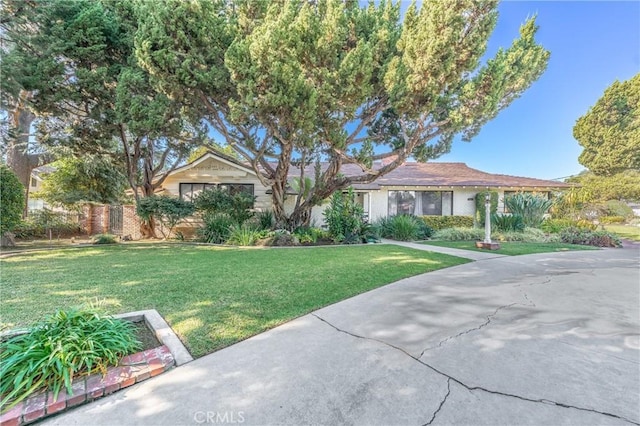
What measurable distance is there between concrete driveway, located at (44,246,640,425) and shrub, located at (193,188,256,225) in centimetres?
961

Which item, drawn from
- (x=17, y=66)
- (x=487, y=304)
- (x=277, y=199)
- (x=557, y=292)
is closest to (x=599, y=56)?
(x=557, y=292)

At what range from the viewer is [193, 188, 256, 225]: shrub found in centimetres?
1288

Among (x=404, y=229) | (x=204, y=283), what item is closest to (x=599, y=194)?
(x=404, y=229)

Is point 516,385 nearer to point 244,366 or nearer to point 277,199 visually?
point 244,366

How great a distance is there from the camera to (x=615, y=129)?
2770 centimetres

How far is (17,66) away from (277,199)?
29.3 ft

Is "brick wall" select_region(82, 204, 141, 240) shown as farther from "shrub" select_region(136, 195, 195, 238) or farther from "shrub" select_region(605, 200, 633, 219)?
"shrub" select_region(605, 200, 633, 219)

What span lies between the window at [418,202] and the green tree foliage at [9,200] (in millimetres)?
16062

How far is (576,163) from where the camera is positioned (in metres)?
30.9

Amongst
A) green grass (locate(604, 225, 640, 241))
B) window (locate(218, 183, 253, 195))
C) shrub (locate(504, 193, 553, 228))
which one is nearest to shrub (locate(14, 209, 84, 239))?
window (locate(218, 183, 253, 195))

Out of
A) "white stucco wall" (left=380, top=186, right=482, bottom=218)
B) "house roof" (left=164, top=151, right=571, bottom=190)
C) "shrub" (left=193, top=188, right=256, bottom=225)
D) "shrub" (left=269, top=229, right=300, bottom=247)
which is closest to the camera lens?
"shrub" (left=269, top=229, right=300, bottom=247)

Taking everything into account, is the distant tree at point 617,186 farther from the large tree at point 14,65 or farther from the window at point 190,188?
the large tree at point 14,65

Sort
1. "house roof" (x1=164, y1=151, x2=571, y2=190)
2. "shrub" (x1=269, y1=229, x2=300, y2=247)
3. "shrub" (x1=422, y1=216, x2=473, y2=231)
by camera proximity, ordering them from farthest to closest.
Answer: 1. "shrub" (x1=422, y1=216, x2=473, y2=231)
2. "house roof" (x1=164, y1=151, x2=571, y2=190)
3. "shrub" (x1=269, y1=229, x2=300, y2=247)

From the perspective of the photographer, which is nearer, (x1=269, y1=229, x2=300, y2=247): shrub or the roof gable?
(x1=269, y1=229, x2=300, y2=247): shrub
